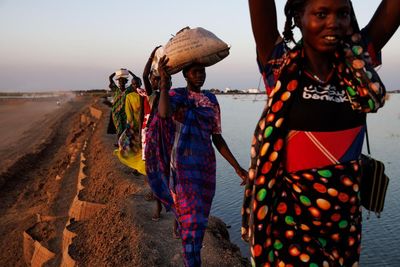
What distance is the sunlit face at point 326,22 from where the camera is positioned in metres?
1.59

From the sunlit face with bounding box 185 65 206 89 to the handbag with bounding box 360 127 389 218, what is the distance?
85.8 inches

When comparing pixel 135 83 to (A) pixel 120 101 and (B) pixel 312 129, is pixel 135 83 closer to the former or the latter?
(A) pixel 120 101

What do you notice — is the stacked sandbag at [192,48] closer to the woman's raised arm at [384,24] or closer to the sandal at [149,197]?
the woman's raised arm at [384,24]

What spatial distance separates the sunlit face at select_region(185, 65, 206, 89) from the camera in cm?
375

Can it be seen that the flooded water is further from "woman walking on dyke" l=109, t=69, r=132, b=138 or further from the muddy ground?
"woman walking on dyke" l=109, t=69, r=132, b=138

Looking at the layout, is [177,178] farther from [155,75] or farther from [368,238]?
[368,238]

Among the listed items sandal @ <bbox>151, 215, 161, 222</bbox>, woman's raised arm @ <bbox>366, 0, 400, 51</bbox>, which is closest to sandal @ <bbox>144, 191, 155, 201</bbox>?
sandal @ <bbox>151, 215, 161, 222</bbox>

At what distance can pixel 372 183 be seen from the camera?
178cm

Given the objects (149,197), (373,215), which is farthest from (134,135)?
(373,215)

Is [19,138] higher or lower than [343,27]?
lower

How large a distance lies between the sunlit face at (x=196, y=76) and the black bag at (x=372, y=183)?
2.18 metres

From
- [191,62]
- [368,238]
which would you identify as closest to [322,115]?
[191,62]

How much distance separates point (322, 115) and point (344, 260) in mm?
592

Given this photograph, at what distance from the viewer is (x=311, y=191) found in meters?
1.64
